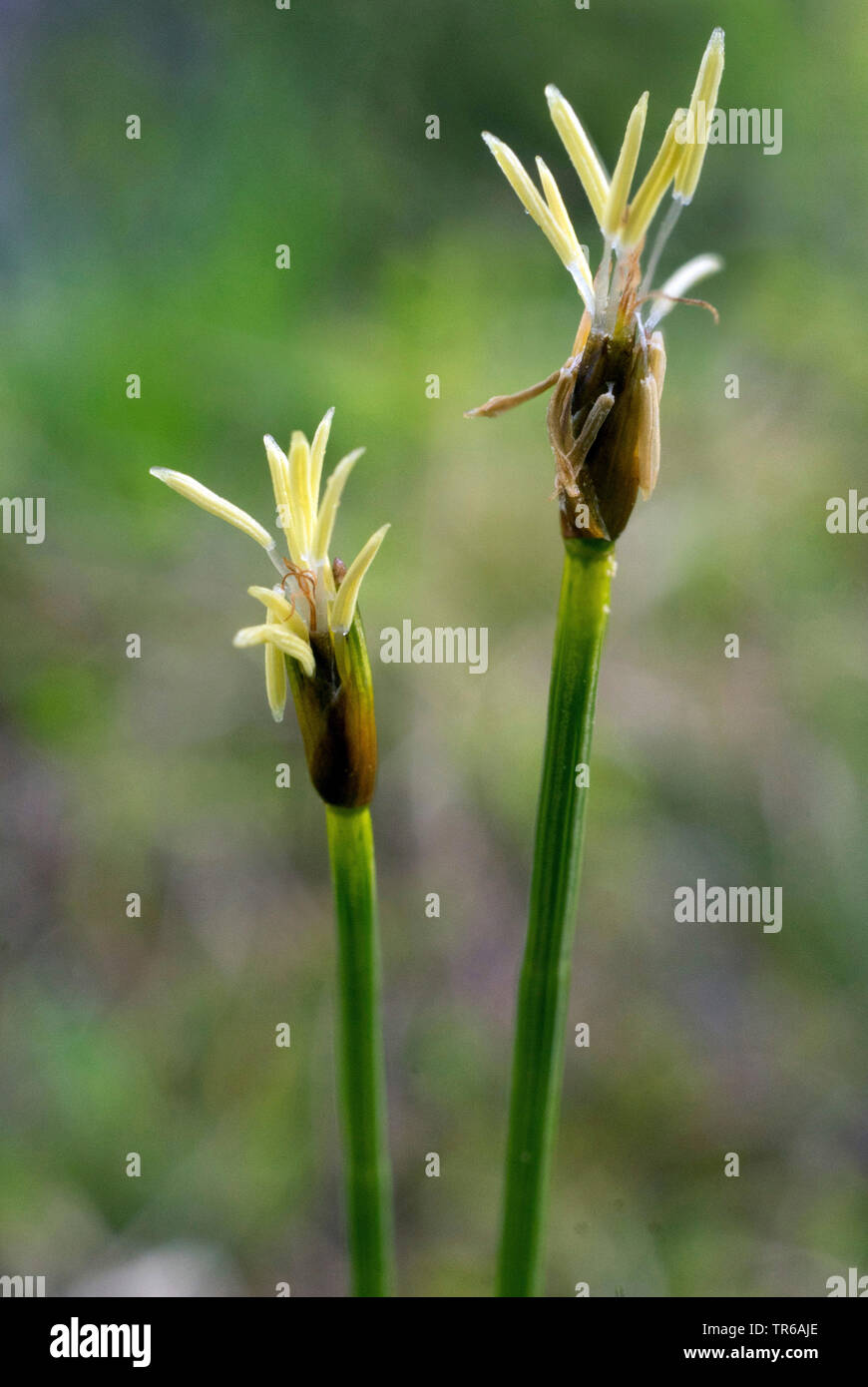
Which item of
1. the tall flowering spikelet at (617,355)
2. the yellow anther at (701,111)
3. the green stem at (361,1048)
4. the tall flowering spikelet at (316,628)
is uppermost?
the yellow anther at (701,111)

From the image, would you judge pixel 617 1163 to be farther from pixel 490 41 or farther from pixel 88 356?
pixel 490 41

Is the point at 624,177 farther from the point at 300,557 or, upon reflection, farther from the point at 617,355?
the point at 300,557

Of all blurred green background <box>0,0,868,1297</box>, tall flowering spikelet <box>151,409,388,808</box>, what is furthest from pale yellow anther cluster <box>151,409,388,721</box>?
blurred green background <box>0,0,868,1297</box>

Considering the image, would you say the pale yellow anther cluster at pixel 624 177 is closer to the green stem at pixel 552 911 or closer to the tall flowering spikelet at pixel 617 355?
the tall flowering spikelet at pixel 617 355

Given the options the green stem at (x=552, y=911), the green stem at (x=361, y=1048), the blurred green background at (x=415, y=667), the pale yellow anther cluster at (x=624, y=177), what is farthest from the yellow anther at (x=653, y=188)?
the blurred green background at (x=415, y=667)

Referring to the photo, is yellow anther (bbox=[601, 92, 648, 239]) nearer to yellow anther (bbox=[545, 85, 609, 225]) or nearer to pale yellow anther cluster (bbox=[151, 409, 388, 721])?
yellow anther (bbox=[545, 85, 609, 225])

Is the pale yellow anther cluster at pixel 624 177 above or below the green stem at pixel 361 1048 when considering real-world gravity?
above
